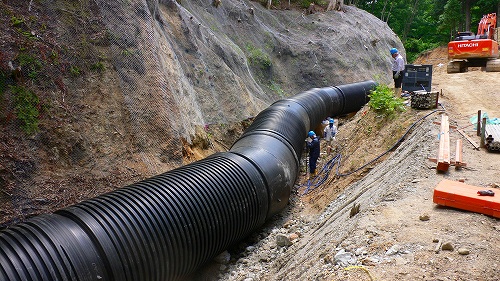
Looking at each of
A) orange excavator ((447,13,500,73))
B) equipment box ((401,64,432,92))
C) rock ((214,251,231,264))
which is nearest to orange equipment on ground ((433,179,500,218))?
rock ((214,251,231,264))

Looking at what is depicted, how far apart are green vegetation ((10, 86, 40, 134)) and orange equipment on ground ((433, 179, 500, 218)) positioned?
629cm

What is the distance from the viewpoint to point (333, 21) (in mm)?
21875

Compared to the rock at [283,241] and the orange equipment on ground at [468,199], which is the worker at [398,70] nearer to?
the rock at [283,241]

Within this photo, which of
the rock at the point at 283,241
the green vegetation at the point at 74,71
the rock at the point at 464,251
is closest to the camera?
the rock at the point at 464,251

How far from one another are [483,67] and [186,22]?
40.8 feet

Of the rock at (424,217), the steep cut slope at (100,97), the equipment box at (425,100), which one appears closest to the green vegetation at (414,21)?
the equipment box at (425,100)

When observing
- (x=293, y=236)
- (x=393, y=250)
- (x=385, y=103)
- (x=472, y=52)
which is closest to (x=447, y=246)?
(x=393, y=250)

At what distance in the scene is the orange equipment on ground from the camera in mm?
4156

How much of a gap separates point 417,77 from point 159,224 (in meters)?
8.34

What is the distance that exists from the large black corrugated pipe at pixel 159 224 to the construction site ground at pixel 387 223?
1.93 feet

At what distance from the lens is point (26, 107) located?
6539mm

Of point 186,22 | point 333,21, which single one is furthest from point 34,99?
point 333,21

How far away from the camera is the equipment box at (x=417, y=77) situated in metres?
9.97

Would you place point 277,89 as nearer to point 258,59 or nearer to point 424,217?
point 258,59
